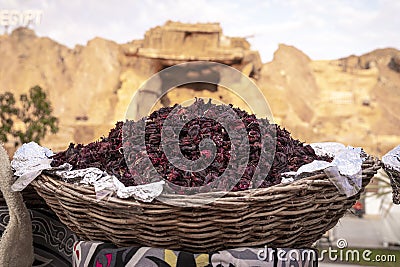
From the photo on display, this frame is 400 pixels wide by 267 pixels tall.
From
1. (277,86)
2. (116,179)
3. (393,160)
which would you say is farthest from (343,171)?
(277,86)

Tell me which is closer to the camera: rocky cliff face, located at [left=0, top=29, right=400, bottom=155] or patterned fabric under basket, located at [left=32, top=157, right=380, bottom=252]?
patterned fabric under basket, located at [left=32, top=157, right=380, bottom=252]

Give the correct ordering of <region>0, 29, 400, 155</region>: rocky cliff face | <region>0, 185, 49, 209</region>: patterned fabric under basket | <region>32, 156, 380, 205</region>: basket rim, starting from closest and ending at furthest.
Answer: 1. <region>32, 156, 380, 205</region>: basket rim
2. <region>0, 185, 49, 209</region>: patterned fabric under basket
3. <region>0, 29, 400, 155</region>: rocky cliff face

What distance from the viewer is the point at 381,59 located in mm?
12906

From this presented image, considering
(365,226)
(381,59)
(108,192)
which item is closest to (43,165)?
(108,192)

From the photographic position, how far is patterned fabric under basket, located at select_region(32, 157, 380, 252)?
776 mm

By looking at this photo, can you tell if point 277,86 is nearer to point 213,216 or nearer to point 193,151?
point 193,151

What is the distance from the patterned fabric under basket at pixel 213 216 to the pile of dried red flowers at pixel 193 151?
4 centimetres

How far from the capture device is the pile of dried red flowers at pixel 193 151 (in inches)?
33.1

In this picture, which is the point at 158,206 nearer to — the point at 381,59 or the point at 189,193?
the point at 189,193

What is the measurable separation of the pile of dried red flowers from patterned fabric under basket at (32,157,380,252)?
4cm

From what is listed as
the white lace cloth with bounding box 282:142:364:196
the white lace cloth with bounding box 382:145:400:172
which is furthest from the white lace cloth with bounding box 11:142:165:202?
the white lace cloth with bounding box 382:145:400:172

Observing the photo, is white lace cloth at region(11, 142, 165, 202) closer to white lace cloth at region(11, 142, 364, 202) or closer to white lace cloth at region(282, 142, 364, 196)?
white lace cloth at region(11, 142, 364, 202)

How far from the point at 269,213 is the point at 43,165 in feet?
1.22

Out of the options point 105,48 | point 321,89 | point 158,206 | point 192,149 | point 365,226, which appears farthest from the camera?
point 105,48
